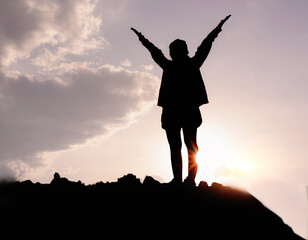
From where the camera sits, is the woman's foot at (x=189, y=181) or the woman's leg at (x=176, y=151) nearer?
the woman's foot at (x=189, y=181)

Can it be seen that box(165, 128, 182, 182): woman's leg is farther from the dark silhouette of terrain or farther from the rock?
the dark silhouette of terrain

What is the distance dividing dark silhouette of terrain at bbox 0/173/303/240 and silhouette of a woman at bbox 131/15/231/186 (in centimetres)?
129

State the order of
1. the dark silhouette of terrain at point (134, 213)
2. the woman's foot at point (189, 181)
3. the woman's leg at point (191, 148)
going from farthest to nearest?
the woman's leg at point (191, 148) < the woman's foot at point (189, 181) < the dark silhouette of terrain at point (134, 213)

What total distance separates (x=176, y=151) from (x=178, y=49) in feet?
7.84

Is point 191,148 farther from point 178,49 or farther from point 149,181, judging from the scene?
point 178,49

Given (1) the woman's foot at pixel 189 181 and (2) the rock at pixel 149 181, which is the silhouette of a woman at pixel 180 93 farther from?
(2) the rock at pixel 149 181

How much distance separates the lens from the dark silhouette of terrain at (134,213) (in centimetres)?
525

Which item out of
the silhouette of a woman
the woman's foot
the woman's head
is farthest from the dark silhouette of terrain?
the woman's head

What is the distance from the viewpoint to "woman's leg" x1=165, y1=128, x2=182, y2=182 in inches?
308

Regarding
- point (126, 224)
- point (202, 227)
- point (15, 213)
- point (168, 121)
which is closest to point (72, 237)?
point (126, 224)

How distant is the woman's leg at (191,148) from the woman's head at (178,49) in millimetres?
1749

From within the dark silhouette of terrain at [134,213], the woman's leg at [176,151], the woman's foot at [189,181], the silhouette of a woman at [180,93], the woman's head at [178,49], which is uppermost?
the woman's head at [178,49]

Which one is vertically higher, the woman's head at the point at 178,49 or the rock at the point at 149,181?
the woman's head at the point at 178,49

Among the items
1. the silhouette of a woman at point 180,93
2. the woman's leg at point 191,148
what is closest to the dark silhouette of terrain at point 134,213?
the woman's leg at point 191,148
